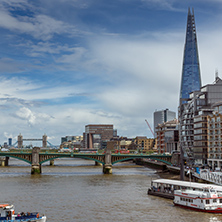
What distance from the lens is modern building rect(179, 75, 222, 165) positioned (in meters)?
128

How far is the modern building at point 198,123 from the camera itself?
12781 cm

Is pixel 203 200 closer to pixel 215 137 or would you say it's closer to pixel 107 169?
pixel 215 137

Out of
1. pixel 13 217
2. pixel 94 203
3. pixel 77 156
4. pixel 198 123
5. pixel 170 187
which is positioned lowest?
pixel 94 203

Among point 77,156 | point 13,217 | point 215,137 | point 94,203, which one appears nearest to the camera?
point 13,217

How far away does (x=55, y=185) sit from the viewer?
96.4 metres

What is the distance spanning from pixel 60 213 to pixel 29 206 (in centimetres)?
880

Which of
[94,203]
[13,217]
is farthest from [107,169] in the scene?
[13,217]

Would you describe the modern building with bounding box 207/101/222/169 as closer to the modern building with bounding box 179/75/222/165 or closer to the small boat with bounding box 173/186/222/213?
the modern building with bounding box 179/75/222/165

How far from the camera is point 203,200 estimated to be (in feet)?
203

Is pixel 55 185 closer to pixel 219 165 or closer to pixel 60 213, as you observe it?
pixel 60 213

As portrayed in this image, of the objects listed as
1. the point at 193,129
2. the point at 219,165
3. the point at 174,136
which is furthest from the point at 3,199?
the point at 174,136

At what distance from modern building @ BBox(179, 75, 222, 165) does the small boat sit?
64349mm

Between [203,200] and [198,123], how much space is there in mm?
71075

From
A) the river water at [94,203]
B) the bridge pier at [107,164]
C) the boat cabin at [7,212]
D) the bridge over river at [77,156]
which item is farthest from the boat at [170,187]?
the bridge over river at [77,156]
